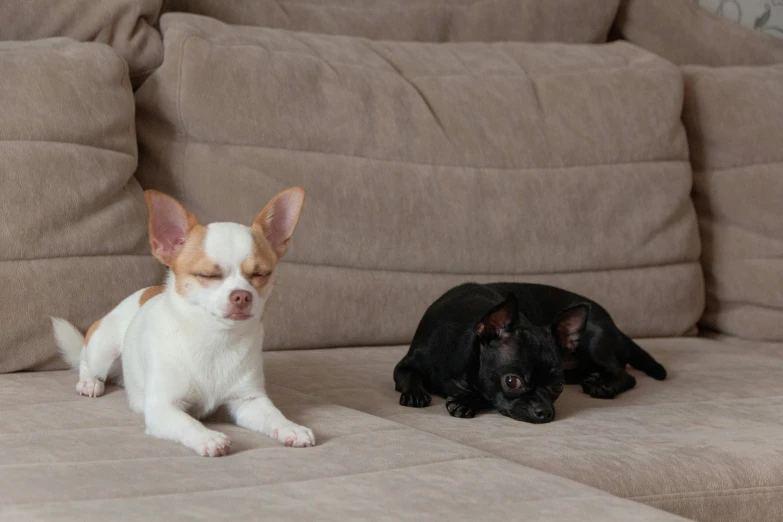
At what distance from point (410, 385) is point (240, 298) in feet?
1.82

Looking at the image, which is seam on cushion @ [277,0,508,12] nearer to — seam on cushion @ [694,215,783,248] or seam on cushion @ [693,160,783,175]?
seam on cushion @ [693,160,783,175]

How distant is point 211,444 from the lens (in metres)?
1.45

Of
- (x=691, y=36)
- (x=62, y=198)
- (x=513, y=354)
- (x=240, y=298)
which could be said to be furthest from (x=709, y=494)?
(x=691, y=36)

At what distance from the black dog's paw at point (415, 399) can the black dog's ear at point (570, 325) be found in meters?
0.31

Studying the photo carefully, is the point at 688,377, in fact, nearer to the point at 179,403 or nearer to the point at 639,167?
the point at 639,167

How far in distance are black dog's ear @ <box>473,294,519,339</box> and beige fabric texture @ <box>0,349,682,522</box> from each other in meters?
0.37

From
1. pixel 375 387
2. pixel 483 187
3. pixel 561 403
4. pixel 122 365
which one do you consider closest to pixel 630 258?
pixel 483 187

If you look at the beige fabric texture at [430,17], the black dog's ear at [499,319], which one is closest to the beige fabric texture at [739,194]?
the beige fabric texture at [430,17]

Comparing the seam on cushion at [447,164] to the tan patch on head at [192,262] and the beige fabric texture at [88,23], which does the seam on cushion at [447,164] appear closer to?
the beige fabric texture at [88,23]

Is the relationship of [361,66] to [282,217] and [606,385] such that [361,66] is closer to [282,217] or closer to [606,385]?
[282,217]

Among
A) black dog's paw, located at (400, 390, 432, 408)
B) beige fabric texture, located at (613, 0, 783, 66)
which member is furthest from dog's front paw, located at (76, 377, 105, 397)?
beige fabric texture, located at (613, 0, 783, 66)

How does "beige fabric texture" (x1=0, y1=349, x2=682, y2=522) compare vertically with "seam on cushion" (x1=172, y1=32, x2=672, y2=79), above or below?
below

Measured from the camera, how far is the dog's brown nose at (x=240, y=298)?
5.15 ft

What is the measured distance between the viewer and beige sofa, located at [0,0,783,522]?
4.69ft
